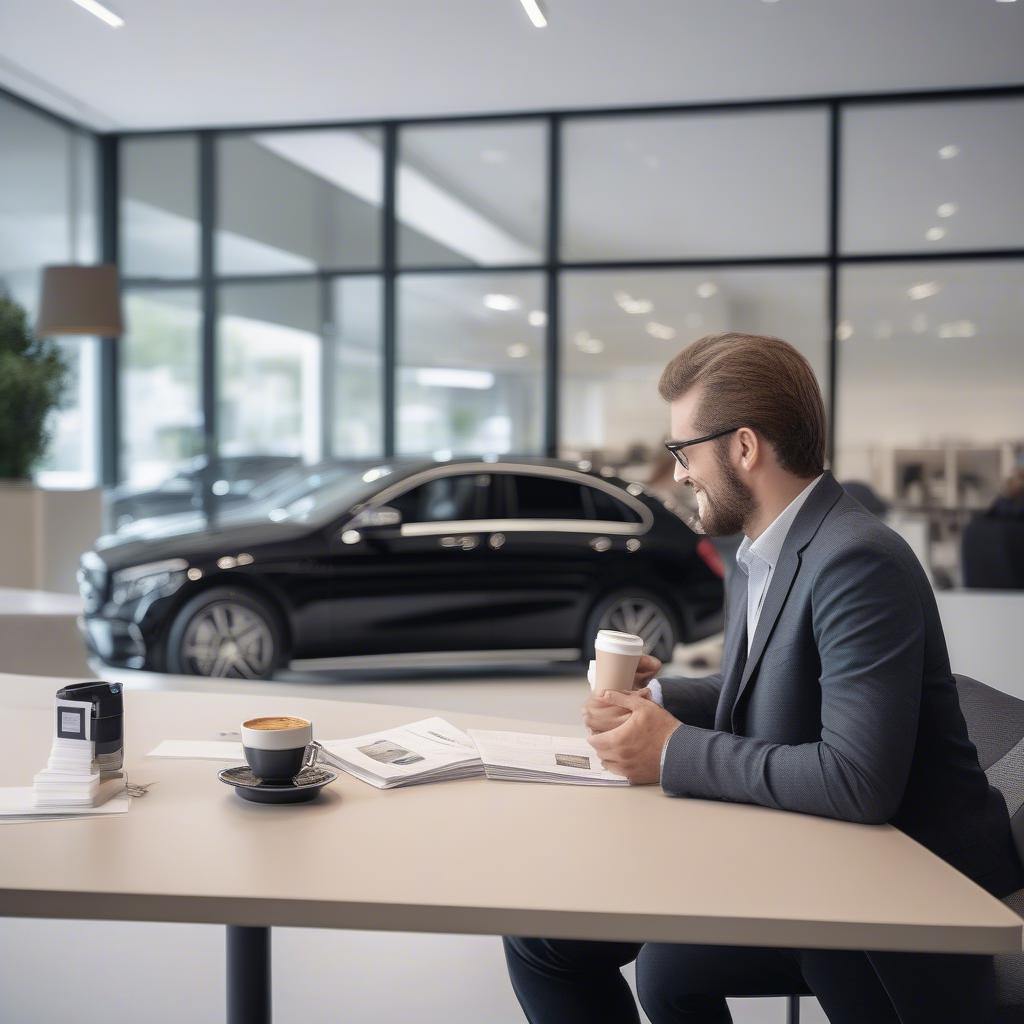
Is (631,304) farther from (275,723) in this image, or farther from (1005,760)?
(275,723)

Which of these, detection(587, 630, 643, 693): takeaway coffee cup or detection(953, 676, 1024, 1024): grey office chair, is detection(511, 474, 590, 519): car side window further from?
detection(587, 630, 643, 693): takeaway coffee cup

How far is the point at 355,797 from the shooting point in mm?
1600

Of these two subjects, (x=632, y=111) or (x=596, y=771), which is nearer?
(x=596, y=771)

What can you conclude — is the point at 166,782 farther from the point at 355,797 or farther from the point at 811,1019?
the point at 811,1019

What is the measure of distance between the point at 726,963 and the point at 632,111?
8.04 m

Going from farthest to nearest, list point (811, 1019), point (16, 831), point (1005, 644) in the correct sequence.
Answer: point (1005, 644) → point (811, 1019) → point (16, 831)

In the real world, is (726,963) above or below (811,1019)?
above

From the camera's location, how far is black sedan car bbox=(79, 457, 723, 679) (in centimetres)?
570

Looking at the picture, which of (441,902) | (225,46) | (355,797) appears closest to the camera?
(441,902)

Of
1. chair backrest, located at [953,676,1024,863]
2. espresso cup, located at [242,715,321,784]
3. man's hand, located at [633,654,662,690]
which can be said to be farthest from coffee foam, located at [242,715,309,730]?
chair backrest, located at [953,676,1024,863]

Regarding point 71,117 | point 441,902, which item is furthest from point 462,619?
point 71,117

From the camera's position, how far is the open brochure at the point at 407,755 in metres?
1.66

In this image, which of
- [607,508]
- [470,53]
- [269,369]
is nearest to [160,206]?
[269,369]

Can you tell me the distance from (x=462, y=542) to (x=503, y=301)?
3609 millimetres
